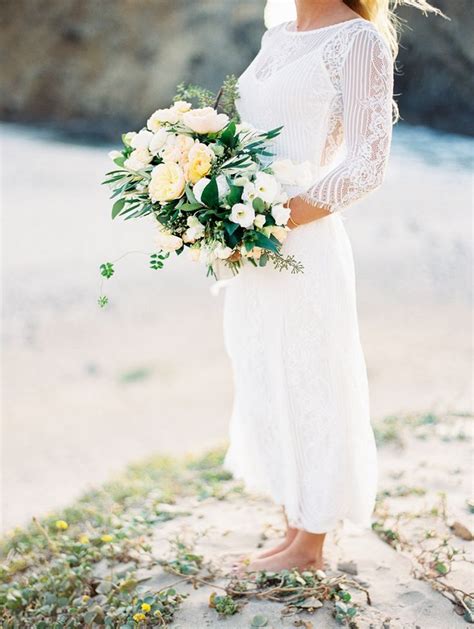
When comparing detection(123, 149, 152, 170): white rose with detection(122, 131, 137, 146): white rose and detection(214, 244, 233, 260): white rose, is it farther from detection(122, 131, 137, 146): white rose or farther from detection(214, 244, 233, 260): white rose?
detection(214, 244, 233, 260): white rose

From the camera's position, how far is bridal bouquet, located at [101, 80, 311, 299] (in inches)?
79.5

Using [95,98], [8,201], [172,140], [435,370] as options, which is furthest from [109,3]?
[172,140]

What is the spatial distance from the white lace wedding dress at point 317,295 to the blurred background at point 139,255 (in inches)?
22.9

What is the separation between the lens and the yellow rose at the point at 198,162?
2031 mm

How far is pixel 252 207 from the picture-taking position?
2006 millimetres

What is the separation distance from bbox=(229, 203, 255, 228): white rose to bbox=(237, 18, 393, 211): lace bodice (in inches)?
9.9

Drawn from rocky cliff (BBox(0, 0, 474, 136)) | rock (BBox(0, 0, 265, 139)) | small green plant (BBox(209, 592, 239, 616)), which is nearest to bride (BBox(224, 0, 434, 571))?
small green plant (BBox(209, 592, 239, 616))

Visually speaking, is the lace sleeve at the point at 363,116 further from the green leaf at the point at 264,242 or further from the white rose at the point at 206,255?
the white rose at the point at 206,255

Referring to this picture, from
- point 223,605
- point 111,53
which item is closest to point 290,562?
point 223,605

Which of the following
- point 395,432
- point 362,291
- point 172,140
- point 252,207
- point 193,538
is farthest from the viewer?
point 362,291

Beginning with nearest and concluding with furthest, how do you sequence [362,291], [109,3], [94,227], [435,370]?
[435,370] < [362,291] < [94,227] < [109,3]

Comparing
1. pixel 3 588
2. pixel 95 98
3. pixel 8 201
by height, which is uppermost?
pixel 95 98

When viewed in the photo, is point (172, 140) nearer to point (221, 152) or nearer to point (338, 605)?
point (221, 152)

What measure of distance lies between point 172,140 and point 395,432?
93.3 inches
